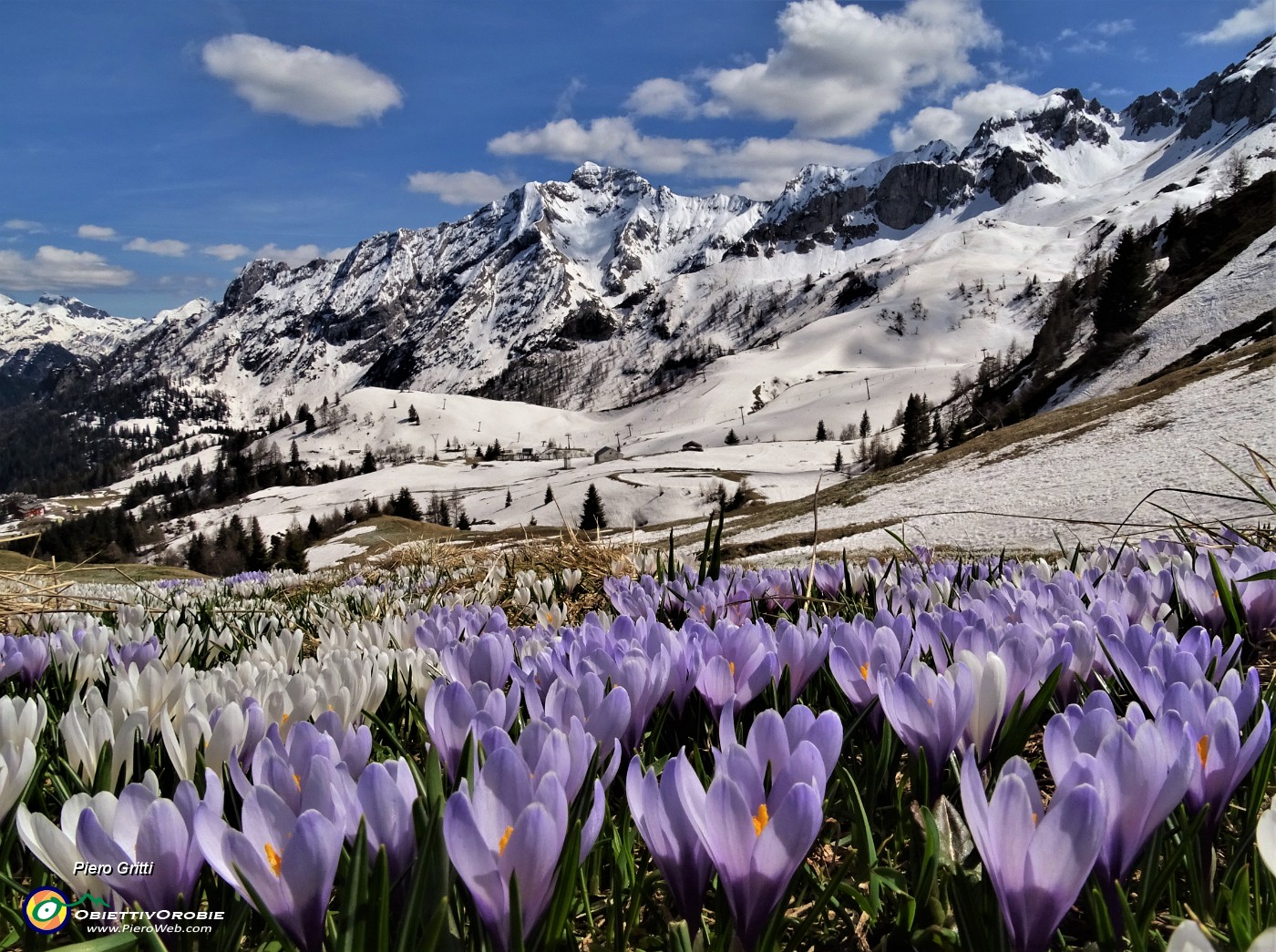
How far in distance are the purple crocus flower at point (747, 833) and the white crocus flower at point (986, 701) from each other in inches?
19.9

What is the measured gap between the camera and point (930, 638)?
1631 mm

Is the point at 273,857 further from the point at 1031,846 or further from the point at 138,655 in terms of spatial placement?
the point at 138,655

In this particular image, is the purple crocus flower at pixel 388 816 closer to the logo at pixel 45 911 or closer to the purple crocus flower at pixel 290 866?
the purple crocus flower at pixel 290 866

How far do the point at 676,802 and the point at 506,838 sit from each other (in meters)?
0.18

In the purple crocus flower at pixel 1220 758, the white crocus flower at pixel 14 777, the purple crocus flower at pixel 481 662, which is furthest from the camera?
the purple crocus flower at pixel 481 662

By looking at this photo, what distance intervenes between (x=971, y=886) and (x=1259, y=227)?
2468 inches

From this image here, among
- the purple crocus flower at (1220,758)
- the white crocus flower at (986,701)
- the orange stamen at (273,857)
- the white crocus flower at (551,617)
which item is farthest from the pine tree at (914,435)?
the orange stamen at (273,857)

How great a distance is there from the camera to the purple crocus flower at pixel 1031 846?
735 millimetres

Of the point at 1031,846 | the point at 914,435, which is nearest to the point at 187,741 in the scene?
the point at 1031,846

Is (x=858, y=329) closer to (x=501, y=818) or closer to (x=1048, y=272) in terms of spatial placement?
(x=1048, y=272)

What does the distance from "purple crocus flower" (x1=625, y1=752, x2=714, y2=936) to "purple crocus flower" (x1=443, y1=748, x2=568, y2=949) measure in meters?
0.09

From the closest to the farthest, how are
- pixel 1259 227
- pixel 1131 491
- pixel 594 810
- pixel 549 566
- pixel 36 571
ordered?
pixel 594 810, pixel 36 571, pixel 549 566, pixel 1131 491, pixel 1259 227

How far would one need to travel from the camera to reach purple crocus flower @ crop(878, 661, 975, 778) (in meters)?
1.13

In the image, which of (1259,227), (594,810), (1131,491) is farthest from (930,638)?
(1259,227)
